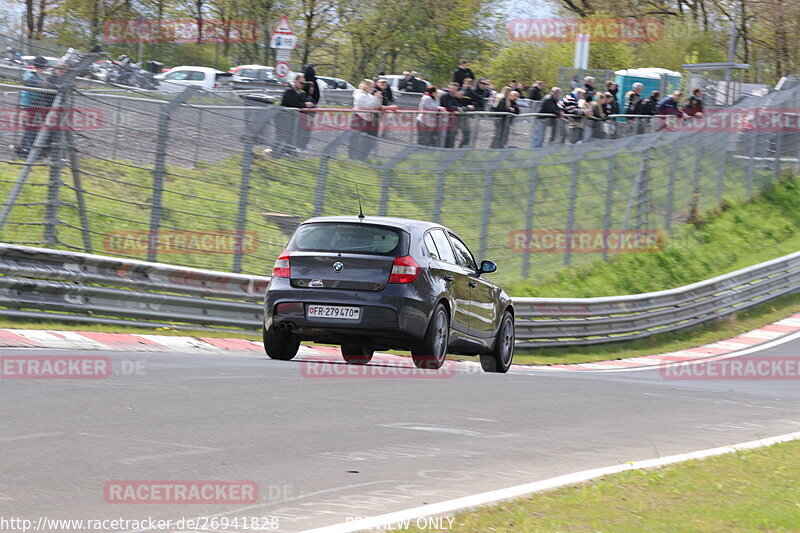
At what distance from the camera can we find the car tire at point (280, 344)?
12.5 m

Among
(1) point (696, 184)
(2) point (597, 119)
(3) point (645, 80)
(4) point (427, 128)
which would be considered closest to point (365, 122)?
(4) point (427, 128)

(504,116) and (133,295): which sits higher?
(504,116)

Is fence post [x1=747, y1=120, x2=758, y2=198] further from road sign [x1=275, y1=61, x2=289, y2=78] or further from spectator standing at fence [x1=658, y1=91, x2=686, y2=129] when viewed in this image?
road sign [x1=275, y1=61, x2=289, y2=78]

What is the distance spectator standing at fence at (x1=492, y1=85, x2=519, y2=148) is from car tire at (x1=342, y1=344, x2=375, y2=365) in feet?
33.1

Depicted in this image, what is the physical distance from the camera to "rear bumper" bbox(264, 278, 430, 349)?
38.1ft

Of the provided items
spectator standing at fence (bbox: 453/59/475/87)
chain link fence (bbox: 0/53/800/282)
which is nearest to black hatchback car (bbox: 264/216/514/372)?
chain link fence (bbox: 0/53/800/282)

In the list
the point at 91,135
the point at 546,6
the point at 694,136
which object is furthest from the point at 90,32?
the point at 91,135

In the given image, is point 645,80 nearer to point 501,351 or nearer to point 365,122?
point 365,122

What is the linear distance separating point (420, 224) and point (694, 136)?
66.3ft

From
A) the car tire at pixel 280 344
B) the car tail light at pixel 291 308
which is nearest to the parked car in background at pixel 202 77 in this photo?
the car tire at pixel 280 344

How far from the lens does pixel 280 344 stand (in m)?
12.7

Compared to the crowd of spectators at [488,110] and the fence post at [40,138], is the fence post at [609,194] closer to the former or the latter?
the crowd of spectators at [488,110]

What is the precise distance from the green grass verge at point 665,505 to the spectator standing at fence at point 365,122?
999cm

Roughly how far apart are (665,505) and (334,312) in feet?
17.4
